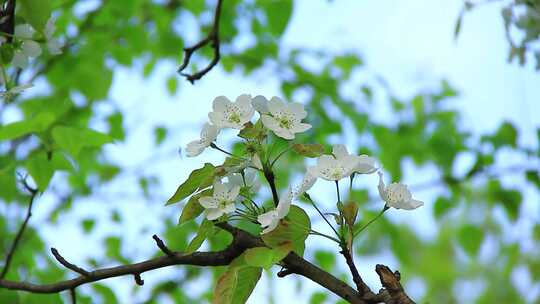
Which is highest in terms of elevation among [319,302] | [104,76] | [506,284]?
[506,284]

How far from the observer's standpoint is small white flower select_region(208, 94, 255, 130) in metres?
0.84

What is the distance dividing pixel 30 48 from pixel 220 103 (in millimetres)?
418

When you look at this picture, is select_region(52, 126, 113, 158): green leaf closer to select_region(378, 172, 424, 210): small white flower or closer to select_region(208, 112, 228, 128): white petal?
select_region(208, 112, 228, 128): white petal

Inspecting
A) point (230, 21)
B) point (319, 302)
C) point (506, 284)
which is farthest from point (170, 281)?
point (506, 284)

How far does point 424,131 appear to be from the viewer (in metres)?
3.11

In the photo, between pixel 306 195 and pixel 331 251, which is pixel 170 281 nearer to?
pixel 331 251

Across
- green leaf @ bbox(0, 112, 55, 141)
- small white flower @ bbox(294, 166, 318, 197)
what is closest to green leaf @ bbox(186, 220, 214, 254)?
small white flower @ bbox(294, 166, 318, 197)

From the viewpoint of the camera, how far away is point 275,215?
2.50 feet

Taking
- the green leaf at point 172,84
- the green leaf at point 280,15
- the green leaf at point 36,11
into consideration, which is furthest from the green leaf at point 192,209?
the green leaf at point 172,84

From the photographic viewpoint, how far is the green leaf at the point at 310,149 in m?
0.84

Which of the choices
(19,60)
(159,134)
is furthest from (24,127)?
(159,134)

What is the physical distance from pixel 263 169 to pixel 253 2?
2.21 meters

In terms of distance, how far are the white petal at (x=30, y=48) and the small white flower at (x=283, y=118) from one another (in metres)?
0.47

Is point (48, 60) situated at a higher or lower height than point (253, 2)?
lower
